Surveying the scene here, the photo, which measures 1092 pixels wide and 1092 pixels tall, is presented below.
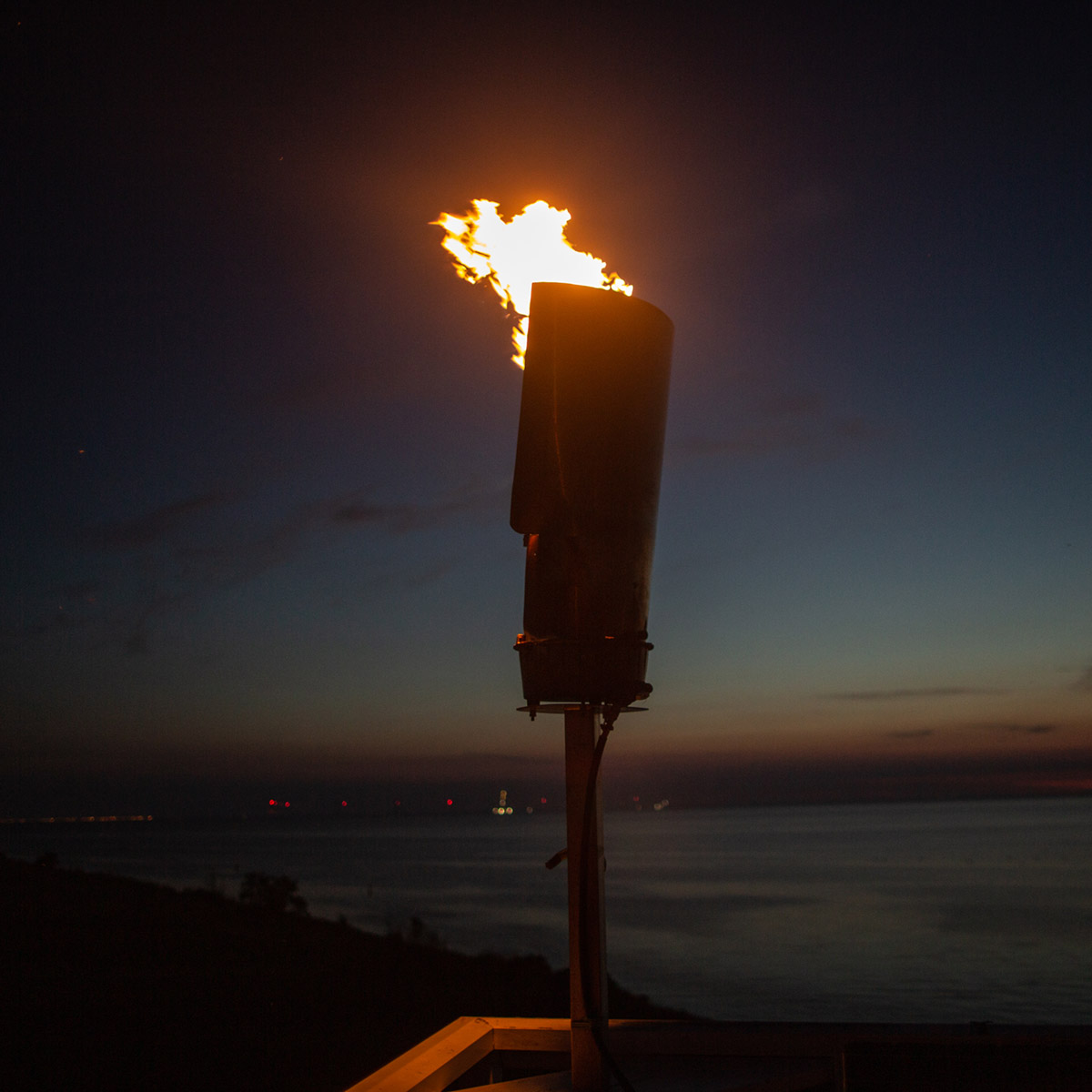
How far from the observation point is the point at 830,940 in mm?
36031

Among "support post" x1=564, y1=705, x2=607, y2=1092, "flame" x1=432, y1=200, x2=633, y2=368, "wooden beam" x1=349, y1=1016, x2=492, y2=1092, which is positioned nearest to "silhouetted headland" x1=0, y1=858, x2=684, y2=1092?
"wooden beam" x1=349, y1=1016, x2=492, y2=1092

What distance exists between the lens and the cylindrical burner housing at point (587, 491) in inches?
125

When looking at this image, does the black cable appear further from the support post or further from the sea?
the sea

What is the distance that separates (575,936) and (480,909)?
47751 millimetres

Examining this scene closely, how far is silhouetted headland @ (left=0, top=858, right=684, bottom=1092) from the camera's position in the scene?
8359mm

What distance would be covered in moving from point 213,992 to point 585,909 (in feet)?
30.8

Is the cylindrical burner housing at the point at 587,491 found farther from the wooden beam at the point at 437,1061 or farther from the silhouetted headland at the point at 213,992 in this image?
the silhouetted headland at the point at 213,992

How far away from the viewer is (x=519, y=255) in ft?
12.1

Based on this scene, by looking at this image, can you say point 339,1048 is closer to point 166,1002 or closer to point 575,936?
point 166,1002

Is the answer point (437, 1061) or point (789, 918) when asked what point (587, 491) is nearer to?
→ point (437, 1061)

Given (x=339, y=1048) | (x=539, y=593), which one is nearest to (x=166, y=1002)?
(x=339, y=1048)

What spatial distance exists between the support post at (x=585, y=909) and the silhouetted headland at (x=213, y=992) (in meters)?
6.14

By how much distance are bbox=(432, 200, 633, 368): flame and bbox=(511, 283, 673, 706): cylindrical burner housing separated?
0.31 meters

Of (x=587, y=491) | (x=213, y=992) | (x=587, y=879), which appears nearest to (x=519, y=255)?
(x=587, y=491)
